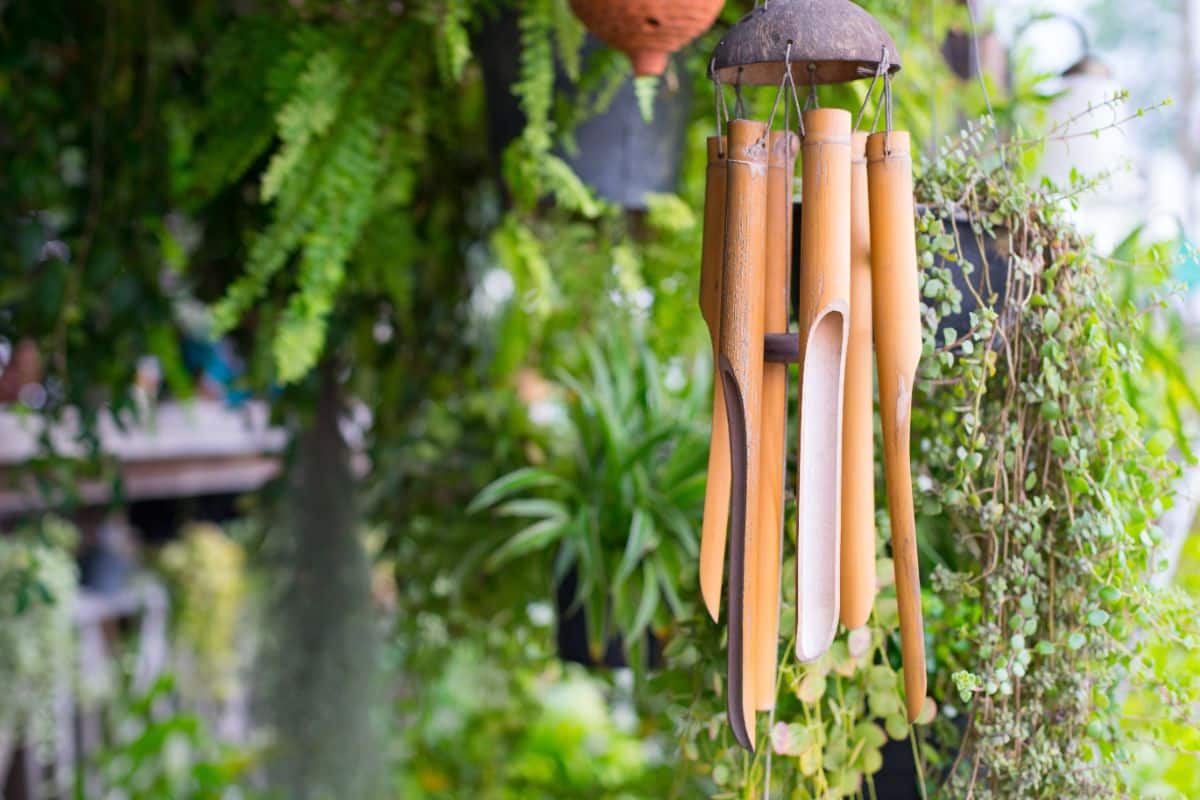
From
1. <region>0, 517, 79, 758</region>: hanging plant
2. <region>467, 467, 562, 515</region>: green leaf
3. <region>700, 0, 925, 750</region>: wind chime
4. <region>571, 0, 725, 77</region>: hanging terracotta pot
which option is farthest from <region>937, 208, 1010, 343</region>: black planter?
<region>0, 517, 79, 758</region>: hanging plant

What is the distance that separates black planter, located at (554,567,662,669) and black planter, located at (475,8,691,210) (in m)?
0.48

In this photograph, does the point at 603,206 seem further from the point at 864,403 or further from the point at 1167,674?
the point at 1167,674

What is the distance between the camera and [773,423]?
2.31 feet

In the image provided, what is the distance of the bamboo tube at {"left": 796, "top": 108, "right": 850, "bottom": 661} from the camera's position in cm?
65

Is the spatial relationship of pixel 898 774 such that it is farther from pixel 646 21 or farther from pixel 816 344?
pixel 646 21

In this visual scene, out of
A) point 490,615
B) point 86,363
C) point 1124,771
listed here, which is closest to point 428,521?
point 490,615

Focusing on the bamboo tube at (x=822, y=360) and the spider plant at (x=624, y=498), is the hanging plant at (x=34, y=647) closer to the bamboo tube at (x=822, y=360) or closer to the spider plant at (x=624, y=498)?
the spider plant at (x=624, y=498)

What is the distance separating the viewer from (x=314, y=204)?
116 cm

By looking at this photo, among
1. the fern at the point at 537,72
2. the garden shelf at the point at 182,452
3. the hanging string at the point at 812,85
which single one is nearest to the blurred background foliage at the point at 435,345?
the fern at the point at 537,72

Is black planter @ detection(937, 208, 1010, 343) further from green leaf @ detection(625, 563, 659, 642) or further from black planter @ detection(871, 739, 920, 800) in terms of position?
green leaf @ detection(625, 563, 659, 642)

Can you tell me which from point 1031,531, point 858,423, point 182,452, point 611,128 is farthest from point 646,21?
point 182,452

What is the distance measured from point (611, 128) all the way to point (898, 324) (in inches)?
24.4

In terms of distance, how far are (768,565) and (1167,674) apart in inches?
15.0

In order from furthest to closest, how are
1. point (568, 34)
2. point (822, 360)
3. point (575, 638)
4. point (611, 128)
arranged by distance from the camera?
point (575, 638) → point (611, 128) → point (568, 34) → point (822, 360)
